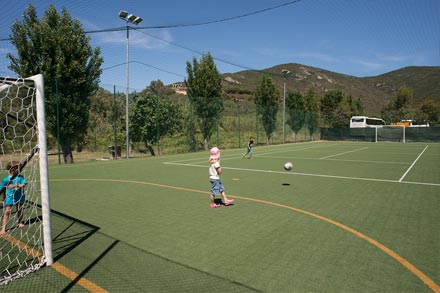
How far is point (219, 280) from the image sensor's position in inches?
153

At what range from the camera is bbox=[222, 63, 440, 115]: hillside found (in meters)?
115

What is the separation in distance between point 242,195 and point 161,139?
53.1ft

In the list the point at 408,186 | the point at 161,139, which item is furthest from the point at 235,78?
the point at 408,186

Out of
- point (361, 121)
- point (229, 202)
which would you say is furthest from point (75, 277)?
point (361, 121)

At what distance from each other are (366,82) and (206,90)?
13824cm

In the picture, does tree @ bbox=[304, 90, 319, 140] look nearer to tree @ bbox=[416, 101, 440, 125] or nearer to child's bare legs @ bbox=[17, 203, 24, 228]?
child's bare legs @ bbox=[17, 203, 24, 228]

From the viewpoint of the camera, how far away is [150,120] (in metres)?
24.4

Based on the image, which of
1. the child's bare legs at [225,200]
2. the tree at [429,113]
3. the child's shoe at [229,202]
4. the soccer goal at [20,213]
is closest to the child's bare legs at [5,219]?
the soccer goal at [20,213]

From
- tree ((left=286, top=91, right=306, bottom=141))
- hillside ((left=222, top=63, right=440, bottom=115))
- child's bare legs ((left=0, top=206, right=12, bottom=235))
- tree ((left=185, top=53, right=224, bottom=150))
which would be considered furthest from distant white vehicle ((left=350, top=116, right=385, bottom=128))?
child's bare legs ((left=0, top=206, right=12, bottom=235))

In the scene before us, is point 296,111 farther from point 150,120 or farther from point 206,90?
point 150,120

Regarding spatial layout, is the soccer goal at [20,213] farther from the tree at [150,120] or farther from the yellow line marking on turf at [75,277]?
the tree at [150,120]

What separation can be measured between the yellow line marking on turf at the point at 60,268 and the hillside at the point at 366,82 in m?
102

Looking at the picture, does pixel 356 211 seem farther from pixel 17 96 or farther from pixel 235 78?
pixel 235 78

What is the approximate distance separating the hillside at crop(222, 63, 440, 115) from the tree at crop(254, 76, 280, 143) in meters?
67.7
